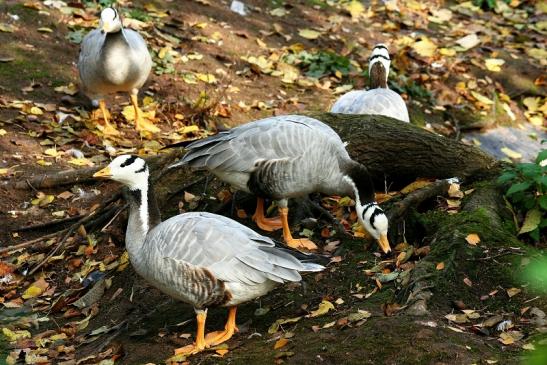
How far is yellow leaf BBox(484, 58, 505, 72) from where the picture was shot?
10.4 metres

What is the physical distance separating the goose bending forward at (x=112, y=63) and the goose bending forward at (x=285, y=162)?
2519 millimetres

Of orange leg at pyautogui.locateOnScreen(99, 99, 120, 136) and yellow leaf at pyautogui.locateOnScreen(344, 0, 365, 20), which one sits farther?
yellow leaf at pyautogui.locateOnScreen(344, 0, 365, 20)

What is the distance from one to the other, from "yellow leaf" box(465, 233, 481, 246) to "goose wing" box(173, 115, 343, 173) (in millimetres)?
1261

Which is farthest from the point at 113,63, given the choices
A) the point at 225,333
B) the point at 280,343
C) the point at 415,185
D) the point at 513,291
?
the point at 513,291

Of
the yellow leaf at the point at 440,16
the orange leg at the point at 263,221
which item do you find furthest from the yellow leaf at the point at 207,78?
the yellow leaf at the point at 440,16

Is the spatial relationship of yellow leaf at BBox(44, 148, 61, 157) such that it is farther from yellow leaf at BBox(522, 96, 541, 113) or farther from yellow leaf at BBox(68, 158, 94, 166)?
yellow leaf at BBox(522, 96, 541, 113)

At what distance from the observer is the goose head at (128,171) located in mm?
4891

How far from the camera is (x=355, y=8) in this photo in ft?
→ 38.3

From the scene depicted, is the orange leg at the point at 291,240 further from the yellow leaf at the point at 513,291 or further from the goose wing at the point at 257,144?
the yellow leaf at the point at 513,291

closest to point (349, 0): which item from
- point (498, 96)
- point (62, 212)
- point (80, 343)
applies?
point (498, 96)

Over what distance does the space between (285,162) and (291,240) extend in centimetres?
58

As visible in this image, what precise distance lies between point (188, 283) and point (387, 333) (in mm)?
1199

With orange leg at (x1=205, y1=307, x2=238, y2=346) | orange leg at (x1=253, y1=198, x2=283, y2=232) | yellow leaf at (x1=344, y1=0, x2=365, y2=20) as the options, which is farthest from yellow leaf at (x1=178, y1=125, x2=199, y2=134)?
yellow leaf at (x1=344, y1=0, x2=365, y2=20)

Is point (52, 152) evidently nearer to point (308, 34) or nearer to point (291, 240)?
point (291, 240)
